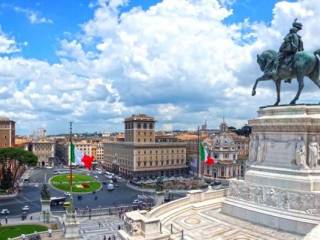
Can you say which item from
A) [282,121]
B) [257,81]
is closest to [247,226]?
[282,121]

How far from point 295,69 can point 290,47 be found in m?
1.46

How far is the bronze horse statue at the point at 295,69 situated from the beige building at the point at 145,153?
68.4 meters

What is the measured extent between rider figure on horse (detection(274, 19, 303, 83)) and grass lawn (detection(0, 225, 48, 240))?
86.3 ft

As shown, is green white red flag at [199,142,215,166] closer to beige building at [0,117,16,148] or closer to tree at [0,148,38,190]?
tree at [0,148,38,190]

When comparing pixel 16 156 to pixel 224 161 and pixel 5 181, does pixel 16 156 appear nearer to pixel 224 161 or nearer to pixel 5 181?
pixel 5 181

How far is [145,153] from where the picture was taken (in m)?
94.7

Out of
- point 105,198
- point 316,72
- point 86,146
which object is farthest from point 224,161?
point 86,146

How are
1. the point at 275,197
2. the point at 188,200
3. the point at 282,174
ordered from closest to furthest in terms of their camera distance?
1. the point at 275,197
2. the point at 282,174
3. the point at 188,200

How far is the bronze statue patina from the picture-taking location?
79.5 feet

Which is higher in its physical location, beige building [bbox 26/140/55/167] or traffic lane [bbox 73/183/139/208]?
beige building [bbox 26/140/55/167]

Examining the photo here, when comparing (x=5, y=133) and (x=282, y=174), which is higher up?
(x=5, y=133)

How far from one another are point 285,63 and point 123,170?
3094 inches

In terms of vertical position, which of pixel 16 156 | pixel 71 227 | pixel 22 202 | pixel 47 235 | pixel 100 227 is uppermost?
pixel 16 156

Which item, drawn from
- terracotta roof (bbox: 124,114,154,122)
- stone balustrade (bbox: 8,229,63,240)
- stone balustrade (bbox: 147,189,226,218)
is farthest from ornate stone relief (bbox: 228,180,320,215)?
terracotta roof (bbox: 124,114,154,122)
